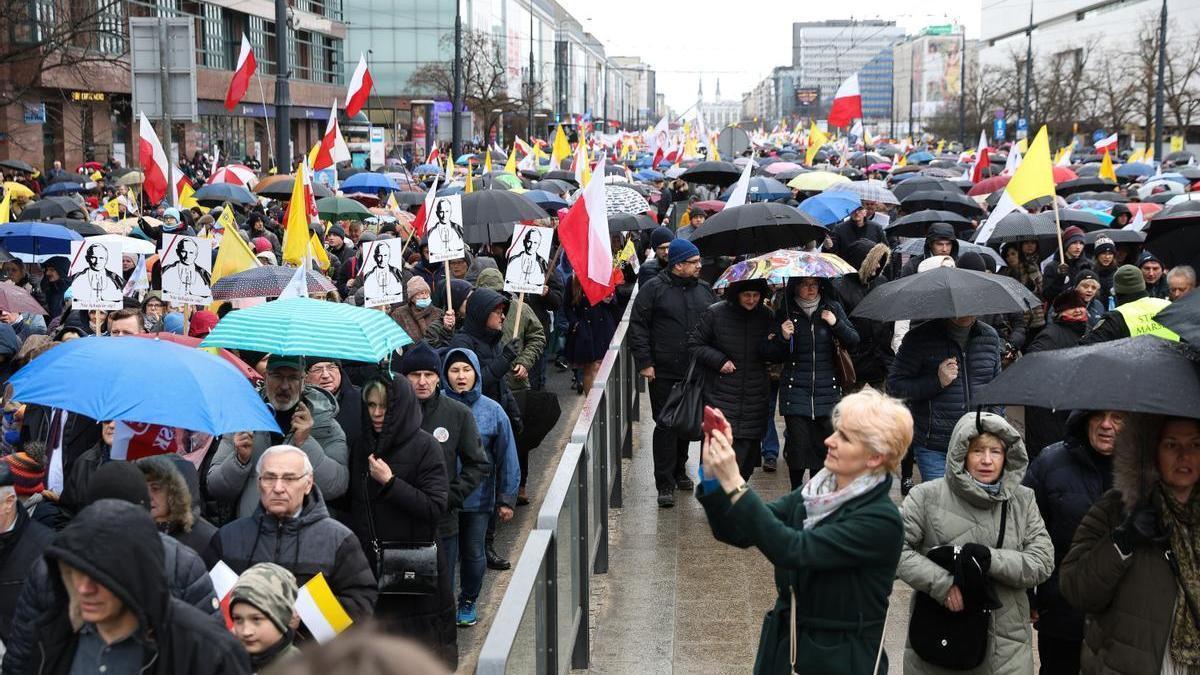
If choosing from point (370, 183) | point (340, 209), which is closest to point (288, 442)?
point (340, 209)

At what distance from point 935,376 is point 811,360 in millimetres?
1029

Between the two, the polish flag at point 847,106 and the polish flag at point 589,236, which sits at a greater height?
the polish flag at point 847,106

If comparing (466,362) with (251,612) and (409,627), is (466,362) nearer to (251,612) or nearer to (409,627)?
(409,627)

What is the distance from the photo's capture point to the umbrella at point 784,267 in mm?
8680

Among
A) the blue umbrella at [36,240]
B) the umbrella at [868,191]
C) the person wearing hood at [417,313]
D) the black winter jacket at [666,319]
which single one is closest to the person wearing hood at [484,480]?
the person wearing hood at [417,313]

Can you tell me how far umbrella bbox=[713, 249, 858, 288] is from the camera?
8680 millimetres

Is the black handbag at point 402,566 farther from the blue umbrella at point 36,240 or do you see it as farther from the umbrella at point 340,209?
the umbrella at point 340,209

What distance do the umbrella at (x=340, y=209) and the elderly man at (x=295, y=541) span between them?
14.5 meters

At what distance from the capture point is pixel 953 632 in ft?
17.4

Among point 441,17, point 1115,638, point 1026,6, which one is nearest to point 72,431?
point 1115,638

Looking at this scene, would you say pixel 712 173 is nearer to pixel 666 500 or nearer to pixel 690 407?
pixel 666 500

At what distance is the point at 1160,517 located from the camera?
4371mm

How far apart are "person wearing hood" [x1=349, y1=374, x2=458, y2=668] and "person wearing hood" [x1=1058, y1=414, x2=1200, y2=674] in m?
2.90

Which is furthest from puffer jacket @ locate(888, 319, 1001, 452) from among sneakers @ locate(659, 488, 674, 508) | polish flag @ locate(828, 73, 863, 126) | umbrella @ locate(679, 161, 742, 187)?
polish flag @ locate(828, 73, 863, 126)
